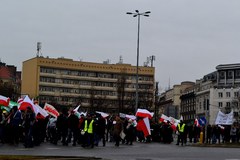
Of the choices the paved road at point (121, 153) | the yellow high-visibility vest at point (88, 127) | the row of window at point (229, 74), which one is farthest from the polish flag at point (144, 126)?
the row of window at point (229, 74)

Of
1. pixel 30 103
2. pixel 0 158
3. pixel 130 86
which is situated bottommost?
pixel 0 158

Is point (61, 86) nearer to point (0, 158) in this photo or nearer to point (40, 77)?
point (40, 77)

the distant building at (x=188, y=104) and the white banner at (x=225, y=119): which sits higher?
the distant building at (x=188, y=104)

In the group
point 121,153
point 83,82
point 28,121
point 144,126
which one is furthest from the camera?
point 83,82

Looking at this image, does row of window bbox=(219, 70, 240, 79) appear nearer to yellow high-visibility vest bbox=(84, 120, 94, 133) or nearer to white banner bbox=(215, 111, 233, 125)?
white banner bbox=(215, 111, 233, 125)

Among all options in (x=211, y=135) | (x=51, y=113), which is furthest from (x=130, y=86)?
(x=51, y=113)

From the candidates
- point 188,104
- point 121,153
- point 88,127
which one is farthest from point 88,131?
point 188,104

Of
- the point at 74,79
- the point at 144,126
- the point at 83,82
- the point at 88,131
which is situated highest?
the point at 74,79

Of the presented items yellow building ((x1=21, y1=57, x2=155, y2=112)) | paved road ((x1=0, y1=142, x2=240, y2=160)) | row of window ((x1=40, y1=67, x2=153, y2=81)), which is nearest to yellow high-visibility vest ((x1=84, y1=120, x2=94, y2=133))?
paved road ((x1=0, y1=142, x2=240, y2=160))

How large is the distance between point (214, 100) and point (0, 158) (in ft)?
434

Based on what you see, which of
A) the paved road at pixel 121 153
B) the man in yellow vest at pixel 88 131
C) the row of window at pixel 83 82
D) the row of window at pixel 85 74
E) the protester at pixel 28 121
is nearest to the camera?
the paved road at pixel 121 153

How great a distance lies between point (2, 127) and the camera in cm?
2720

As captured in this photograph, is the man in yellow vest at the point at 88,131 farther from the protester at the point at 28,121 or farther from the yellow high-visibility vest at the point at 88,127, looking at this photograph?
the protester at the point at 28,121

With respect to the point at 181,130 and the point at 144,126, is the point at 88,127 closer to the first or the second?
the point at 144,126
